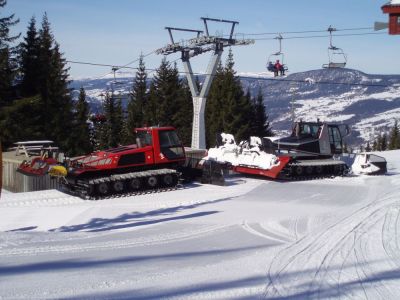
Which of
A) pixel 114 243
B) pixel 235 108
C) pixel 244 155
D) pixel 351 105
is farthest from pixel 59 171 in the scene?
pixel 351 105

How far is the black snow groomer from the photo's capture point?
56.9ft

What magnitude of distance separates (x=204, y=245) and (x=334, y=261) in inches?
89.2

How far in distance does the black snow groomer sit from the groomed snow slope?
107 inches

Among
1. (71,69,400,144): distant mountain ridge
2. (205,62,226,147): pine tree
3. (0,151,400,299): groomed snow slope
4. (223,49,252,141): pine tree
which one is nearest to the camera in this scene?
(0,151,400,299): groomed snow slope

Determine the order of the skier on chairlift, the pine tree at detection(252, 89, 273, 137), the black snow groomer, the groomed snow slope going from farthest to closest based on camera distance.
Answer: the pine tree at detection(252, 89, 273, 137), the skier on chairlift, the black snow groomer, the groomed snow slope

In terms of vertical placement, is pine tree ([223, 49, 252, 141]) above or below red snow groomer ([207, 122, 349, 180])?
above

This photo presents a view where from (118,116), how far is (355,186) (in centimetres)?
3326

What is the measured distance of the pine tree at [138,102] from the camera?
44219 mm

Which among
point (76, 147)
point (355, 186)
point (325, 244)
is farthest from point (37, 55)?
point (325, 244)

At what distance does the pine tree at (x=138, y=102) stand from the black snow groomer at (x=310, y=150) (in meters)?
25.4

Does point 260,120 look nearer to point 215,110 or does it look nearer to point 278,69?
point 215,110

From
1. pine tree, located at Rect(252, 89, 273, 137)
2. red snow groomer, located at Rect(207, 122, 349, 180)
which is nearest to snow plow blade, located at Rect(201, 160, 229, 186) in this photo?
red snow groomer, located at Rect(207, 122, 349, 180)

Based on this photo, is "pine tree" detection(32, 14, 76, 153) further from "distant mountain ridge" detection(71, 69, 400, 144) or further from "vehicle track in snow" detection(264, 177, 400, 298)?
"distant mountain ridge" detection(71, 69, 400, 144)

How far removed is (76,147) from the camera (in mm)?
33500
